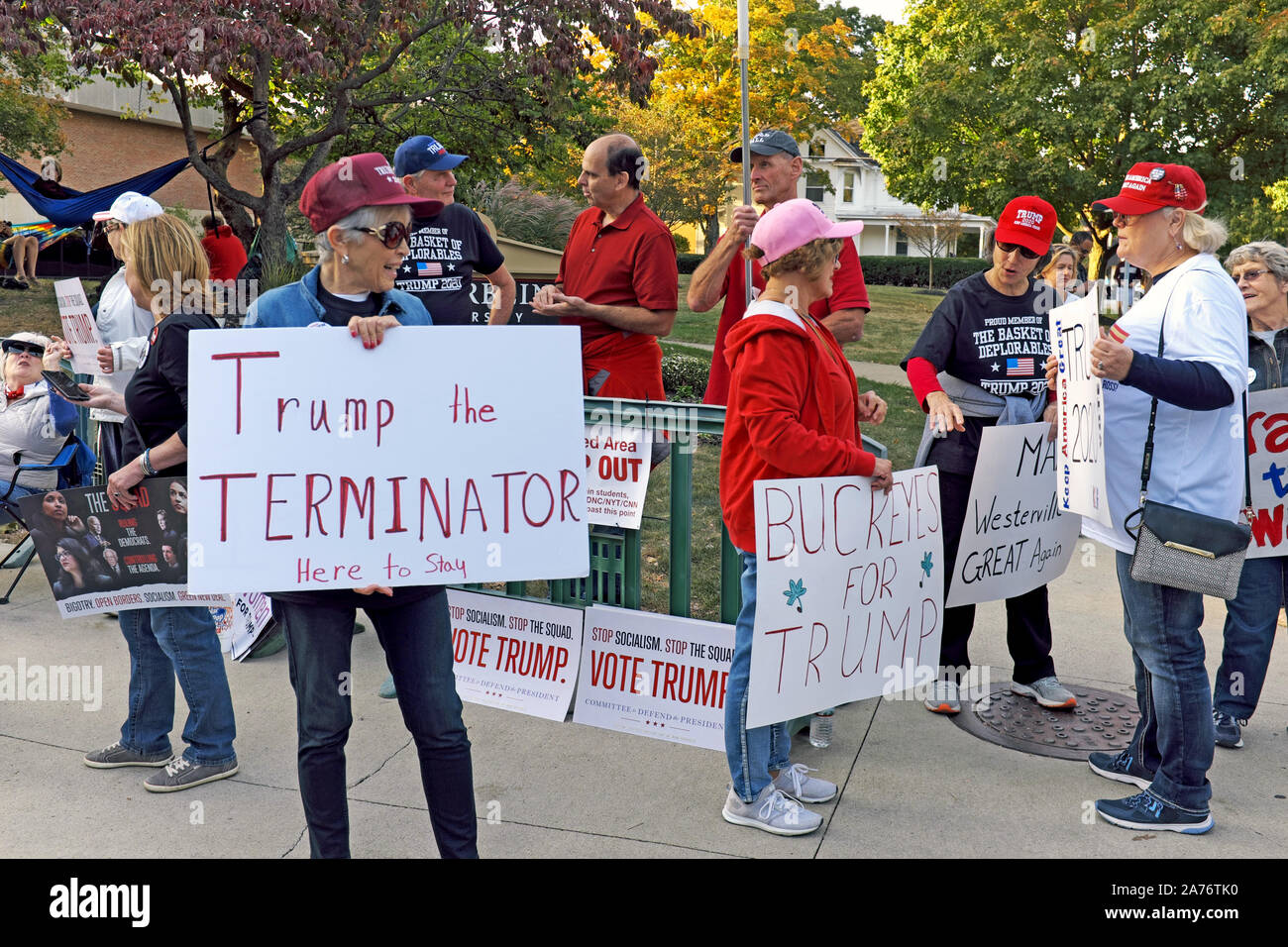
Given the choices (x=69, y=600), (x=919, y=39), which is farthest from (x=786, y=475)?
(x=919, y=39)

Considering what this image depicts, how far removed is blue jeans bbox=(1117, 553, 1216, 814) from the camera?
3.50m

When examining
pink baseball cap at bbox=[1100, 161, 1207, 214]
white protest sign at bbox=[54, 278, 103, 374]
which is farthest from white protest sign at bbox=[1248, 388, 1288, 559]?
white protest sign at bbox=[54, 278, 103, 374]

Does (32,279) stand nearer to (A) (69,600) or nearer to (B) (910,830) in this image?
(A) (69,600)

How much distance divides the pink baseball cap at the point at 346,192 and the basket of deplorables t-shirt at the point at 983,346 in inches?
96.1

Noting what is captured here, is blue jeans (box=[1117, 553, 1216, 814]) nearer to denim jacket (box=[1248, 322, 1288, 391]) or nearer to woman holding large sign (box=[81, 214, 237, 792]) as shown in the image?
denim jacket (box=[1248, 322, 1288, 391])

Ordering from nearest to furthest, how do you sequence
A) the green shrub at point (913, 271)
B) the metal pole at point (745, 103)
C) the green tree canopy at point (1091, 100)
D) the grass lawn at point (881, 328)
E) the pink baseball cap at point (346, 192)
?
the pink baseball cap at point (346, 192) < the metal pole at point (745, 103) < the grass lawn at point (881, 328) < the green tree canopy at point (1091, 100) < the green shrub at point (913, 271)

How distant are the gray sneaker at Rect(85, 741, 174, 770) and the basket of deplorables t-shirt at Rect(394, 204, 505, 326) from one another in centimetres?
220

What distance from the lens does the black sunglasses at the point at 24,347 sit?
5538 millimetres

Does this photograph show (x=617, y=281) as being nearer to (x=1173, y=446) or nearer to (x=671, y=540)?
(x=671, y=540)

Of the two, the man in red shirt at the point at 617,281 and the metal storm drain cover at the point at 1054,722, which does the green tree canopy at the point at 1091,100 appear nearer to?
the metal storm drain cover at the point at 1054,722

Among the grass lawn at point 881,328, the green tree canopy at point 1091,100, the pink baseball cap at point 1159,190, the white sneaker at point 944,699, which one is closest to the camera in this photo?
the pink baseball cap at point 1159,190

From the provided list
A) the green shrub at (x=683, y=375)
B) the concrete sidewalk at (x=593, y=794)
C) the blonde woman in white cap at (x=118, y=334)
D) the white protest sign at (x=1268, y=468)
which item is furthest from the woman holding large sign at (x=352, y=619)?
the green shrub at (x=683, y=375)

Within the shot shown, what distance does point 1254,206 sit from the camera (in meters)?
23.5

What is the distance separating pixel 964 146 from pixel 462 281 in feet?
85.1
